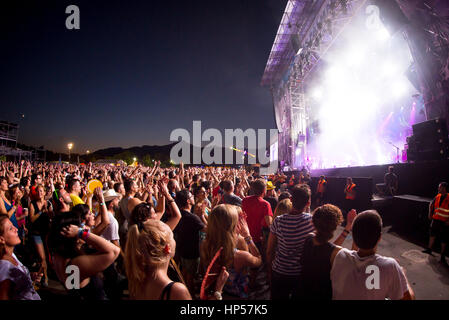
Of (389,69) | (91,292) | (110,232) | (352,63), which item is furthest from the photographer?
(352,63)

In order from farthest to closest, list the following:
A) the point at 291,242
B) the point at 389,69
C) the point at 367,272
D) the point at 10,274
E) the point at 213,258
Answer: the point at 389,69 < the point at 291,242 < the point at 213,258 < the point at 10,274 < the point at 367,272

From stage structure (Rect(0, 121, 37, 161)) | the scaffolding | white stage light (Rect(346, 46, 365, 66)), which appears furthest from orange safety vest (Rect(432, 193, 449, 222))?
stage structure (Rect(0, 121, 37, 161))

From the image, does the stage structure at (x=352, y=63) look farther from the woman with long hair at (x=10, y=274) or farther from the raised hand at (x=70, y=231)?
the woman with long hair at (x=10, y=274)

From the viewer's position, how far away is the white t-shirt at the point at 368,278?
1529mm

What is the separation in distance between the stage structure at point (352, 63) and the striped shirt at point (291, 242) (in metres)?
9.70

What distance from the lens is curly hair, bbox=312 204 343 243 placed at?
196 cm

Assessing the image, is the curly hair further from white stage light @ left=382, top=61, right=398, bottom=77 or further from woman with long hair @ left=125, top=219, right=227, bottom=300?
white stage light @ left=382, top=61, right=398, bottom=77

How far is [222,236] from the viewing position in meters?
2.02

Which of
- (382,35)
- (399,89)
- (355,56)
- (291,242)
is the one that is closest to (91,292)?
(291,242)

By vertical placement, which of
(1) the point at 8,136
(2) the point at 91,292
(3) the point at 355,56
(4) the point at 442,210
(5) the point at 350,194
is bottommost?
(2) the point at 91,292

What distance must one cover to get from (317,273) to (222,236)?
887mm

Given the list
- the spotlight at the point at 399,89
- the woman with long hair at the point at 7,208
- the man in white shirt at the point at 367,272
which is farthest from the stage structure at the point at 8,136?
the spotlight at the point at 399,89

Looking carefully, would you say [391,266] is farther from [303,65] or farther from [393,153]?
[303,65]

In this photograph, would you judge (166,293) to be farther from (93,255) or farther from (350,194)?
(350,194)
